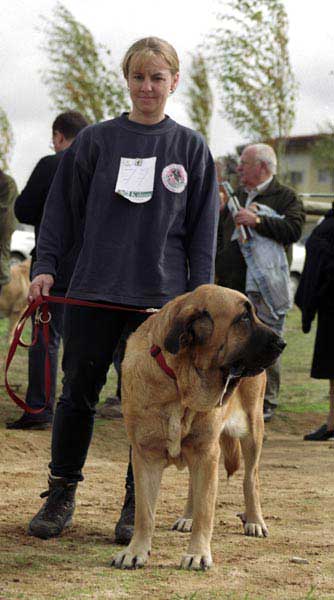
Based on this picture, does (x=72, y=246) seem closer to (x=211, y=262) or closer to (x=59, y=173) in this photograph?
(x=59, y=173)

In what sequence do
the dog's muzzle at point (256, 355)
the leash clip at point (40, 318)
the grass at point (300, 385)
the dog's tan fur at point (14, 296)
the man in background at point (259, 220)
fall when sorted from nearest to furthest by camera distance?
the dog's muzzle at point (256, 355)
the leash clip at point (40, 318)
the man in background at point (259, 220)
the grass at point (300, 385)
the dog's tan fur at point (14, 296)

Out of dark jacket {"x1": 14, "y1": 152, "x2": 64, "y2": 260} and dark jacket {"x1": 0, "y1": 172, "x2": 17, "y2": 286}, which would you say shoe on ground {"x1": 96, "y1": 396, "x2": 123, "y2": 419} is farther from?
dark jacket {"x1": 14, "y1": 152, "x2": 64, "y2": 260}

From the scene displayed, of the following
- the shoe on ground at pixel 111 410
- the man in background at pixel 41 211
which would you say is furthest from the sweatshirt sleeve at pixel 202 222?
the shoe on ground at pixel 111 410

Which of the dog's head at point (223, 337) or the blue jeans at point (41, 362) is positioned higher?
the dog's head at point (223, 337)

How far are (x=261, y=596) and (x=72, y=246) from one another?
6.70 ft

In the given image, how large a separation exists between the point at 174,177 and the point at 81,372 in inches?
39.7

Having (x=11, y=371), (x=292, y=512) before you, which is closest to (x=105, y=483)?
(x=292, y=512)

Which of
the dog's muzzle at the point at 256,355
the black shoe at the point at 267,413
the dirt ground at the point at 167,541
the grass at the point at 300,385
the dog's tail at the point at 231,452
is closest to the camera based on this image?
the dirt ground at the point at 167,541

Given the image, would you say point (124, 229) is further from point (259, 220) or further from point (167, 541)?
point (259, 220)

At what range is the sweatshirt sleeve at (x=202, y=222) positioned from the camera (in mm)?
4516

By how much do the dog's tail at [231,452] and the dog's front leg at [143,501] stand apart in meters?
0.87

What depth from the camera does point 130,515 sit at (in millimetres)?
4523

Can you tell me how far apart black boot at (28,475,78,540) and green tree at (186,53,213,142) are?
Result: 2361 centimetres

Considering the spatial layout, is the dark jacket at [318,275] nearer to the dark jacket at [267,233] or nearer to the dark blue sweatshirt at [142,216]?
the dark jacket at [267,233]
